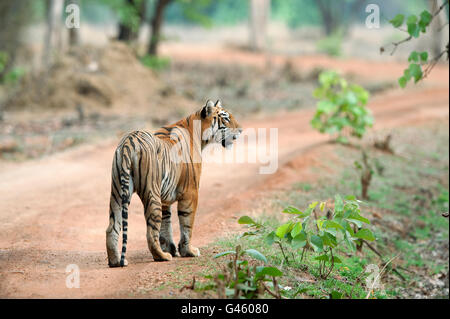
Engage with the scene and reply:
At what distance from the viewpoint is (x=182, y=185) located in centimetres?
623

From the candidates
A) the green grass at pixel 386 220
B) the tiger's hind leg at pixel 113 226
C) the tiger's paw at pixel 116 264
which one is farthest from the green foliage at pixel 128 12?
the tiger's paw at pixel 116 264

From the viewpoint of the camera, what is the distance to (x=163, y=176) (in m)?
5.97

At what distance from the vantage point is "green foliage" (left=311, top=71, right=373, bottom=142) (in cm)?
1225

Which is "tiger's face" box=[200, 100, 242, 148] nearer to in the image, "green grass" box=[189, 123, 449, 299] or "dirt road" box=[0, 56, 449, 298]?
"green grass" box=[189, 123, 449, 299]

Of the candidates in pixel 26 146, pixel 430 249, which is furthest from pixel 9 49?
pixel 430 249

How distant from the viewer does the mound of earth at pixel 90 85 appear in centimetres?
1811

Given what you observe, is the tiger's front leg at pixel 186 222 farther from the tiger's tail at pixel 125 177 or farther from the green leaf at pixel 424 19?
the green leaf at pixel 424 19

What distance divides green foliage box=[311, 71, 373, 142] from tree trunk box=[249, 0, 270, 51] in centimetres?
2493

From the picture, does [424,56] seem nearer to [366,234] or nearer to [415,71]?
[415,71]

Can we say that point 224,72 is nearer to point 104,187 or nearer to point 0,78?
point 0,78

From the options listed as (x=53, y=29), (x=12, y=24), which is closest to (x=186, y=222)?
(x=53, y=29)

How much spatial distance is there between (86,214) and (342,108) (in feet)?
20.5

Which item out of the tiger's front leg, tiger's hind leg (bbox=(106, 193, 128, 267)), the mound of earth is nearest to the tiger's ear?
the tiger's front leg
